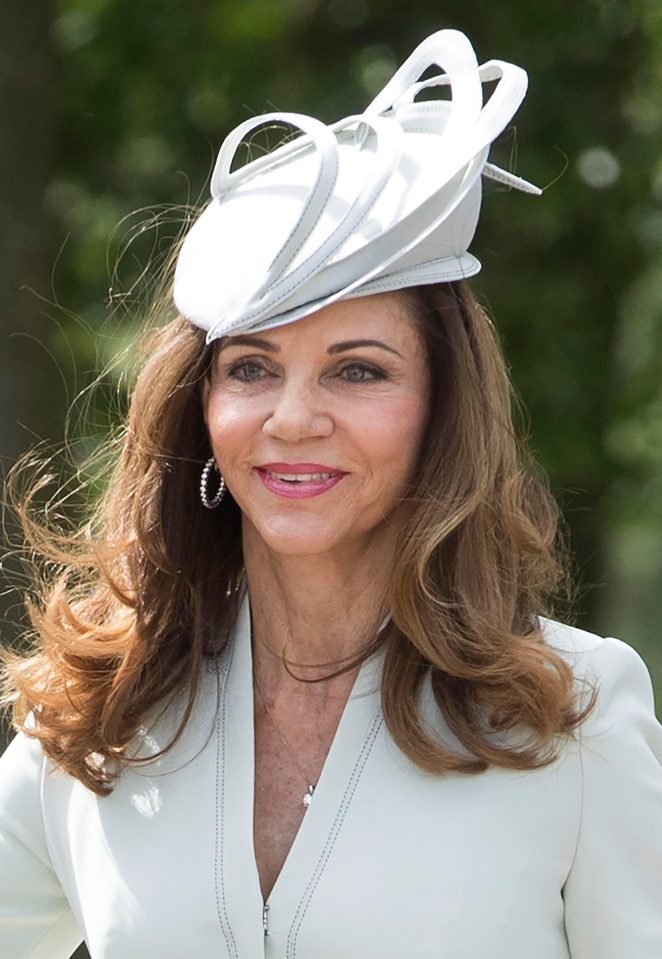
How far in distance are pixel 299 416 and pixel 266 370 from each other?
0.14m

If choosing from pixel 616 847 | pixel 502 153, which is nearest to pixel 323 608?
pixel 616 847

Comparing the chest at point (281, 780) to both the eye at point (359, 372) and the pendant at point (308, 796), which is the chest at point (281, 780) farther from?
the eye at point (359, 372)

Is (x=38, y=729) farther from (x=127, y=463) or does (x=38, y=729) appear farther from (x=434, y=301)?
(x=434, y=301)

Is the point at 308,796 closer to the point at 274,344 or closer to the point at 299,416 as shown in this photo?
the point at 299,416

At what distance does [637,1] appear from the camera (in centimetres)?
706

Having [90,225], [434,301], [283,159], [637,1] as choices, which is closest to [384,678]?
[434,301]

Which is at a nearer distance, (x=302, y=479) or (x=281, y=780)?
(x=302, y=479)

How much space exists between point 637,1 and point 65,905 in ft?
16.2

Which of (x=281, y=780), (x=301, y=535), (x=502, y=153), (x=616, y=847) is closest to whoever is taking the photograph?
(x=616, y=847)

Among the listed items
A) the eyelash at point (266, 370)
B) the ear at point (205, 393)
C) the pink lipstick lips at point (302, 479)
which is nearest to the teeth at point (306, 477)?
the pink lipstick lips at point (302, 479)

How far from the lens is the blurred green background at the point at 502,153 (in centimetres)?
665

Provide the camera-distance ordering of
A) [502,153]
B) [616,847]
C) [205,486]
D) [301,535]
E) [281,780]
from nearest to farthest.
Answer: [616,847] → [301,535] → [281,780] → [205,486] → [502,153]

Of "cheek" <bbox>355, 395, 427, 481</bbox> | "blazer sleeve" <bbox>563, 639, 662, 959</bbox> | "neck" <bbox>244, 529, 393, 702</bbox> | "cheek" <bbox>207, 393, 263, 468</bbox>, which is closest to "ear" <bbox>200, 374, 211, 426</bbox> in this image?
"cheek" <bbox>207, 393, 263, 468</bbox>

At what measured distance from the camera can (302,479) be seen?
2.77 m
